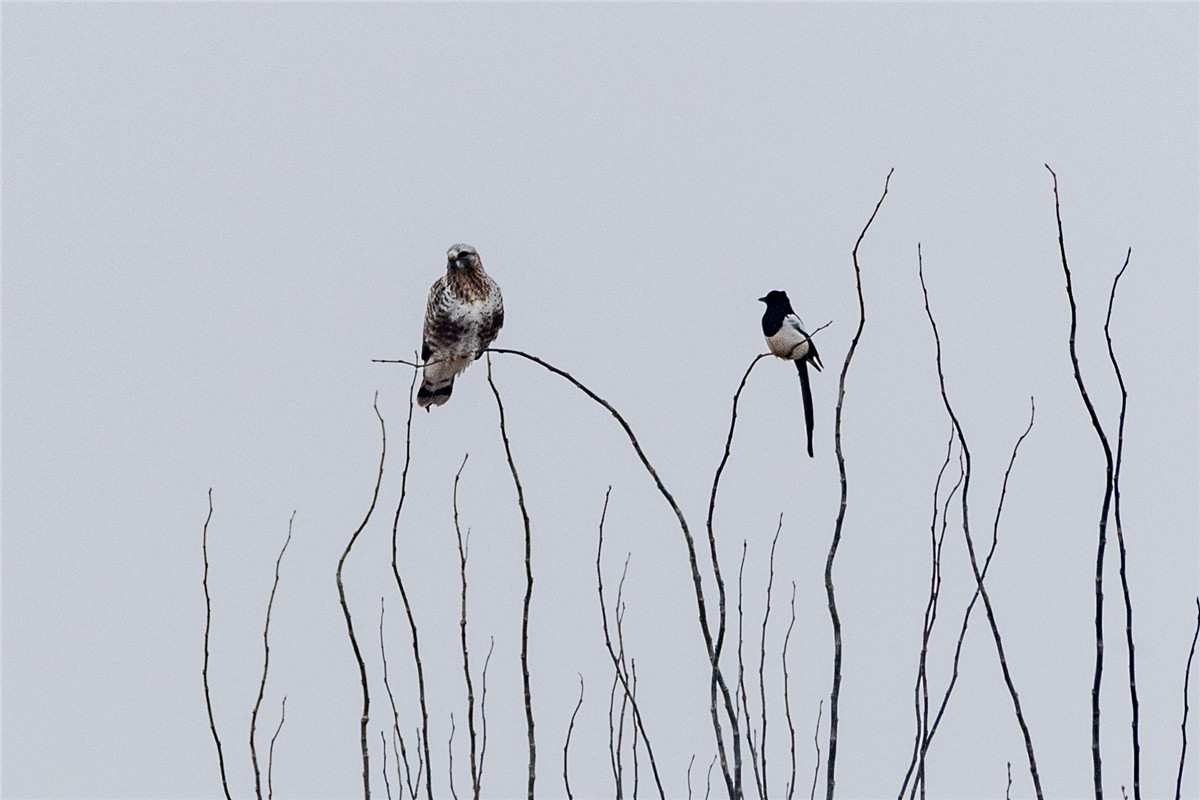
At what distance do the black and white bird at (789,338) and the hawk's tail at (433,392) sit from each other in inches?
93.2

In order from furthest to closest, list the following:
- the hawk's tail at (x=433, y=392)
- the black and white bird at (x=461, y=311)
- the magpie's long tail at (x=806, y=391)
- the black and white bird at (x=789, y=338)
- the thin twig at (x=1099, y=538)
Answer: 1. the hawk's tail at (x=433, y=392)
2. the black and white bird at (x=461, y=311)
3. the black and white bird at (x=789, y=338)
4. the magpie's long tail at (x=806, y=391)
5. the thin twig at (x=1099, y=538)

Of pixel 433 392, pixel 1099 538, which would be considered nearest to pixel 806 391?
pixel 1099 538

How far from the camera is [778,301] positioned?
4152 mm

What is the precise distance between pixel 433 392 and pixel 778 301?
2.46 meters

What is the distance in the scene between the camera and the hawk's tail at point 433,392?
616cm

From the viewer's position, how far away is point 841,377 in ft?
7.66

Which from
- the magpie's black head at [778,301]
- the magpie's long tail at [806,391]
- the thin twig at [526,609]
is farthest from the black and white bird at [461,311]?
the thin twig at [526,609]

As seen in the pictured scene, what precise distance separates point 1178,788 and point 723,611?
82 cm

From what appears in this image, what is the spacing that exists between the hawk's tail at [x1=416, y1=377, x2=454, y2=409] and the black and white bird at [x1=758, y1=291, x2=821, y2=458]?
2366mm

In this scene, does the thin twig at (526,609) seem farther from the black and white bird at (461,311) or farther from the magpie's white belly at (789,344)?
the black and white bird at (461,311)

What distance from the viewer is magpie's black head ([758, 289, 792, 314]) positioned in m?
4.12

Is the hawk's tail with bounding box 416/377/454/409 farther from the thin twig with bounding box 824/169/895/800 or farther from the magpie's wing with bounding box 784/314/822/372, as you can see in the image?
the thin twig with bounding box 824/169/895/800

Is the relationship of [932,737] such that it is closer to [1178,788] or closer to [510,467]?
[1178,788]

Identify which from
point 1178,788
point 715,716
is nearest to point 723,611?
point 715,716
